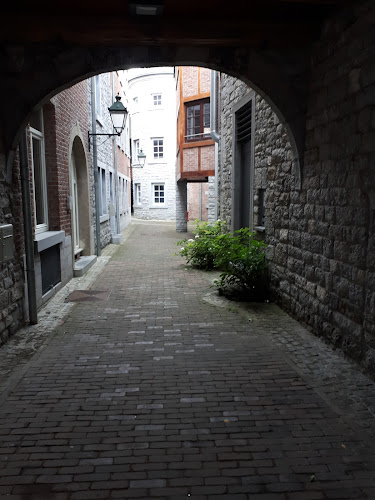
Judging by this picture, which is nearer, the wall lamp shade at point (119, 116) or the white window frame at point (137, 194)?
the wall lamp shade at point (119, 116)

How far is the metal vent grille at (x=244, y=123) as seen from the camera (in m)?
8.62

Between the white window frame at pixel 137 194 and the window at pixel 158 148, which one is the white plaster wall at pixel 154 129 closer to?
the window at pixel 158 148

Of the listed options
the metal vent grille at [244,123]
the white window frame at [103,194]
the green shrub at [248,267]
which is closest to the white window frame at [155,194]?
the white window frame at [103,194]

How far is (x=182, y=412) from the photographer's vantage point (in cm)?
353

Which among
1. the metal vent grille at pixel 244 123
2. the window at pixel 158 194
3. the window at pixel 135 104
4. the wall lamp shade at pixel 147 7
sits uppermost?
the window at pixel 135 104

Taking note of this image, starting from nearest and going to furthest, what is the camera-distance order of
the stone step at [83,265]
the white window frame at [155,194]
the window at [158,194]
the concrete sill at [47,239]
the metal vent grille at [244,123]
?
1. the concrete sill at [47,239]
2. the metal vent grille at [244,123]
3. the stone step at [83,265]
4. the white window frame at [155,194]
5. the window at [158,194]

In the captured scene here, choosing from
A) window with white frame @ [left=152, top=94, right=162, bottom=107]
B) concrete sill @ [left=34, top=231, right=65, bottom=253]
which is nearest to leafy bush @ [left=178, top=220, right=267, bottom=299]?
concrete sill @ [left=34, top=231, right=65, bottom=253]

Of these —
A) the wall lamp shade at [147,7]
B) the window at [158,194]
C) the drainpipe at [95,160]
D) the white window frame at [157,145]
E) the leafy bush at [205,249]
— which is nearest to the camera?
the wall lamp shade at [147,7]

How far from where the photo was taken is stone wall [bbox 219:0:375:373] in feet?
13.5

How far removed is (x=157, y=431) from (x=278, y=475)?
3.10ft

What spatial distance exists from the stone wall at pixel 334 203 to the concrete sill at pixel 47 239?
3569 mm

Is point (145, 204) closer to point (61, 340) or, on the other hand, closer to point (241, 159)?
point (241, 159)

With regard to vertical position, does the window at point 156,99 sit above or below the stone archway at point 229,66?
above

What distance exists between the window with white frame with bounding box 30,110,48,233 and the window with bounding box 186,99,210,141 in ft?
35.0
